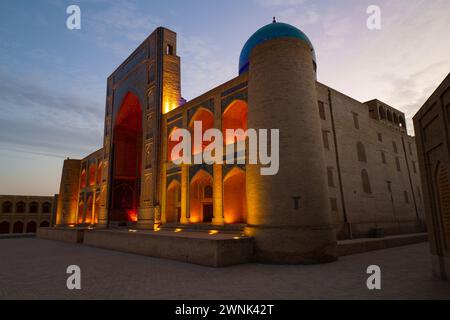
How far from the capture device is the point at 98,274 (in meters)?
7.63

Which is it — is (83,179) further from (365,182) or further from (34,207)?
(365,182)

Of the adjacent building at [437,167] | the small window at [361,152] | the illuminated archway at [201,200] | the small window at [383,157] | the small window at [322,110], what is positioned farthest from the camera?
the small window at [383,157]

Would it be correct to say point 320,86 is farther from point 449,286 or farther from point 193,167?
point 449,286

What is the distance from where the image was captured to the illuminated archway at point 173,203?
17.9 meters

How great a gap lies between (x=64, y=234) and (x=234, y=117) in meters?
13.8

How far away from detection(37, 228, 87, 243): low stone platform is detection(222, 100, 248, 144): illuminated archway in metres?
10.7

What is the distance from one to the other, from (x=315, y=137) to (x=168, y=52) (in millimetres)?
14218

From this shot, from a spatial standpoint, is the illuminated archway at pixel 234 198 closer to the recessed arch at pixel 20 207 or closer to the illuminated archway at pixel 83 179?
the illuminated archway at pixel 83 179

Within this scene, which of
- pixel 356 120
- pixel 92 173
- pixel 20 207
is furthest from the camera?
pixel 20 207

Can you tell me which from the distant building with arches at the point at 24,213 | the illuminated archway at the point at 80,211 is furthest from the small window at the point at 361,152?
the distant building with arches at the point at 24,213

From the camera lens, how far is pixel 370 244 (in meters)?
12.4

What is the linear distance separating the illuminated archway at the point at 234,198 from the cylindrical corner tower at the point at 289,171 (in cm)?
363

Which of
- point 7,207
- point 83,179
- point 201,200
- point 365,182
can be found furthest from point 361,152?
point 7,207
